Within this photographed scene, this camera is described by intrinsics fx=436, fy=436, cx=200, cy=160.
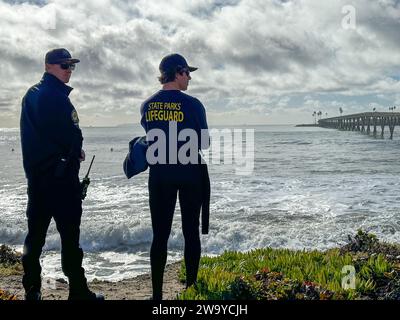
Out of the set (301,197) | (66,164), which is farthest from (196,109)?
(301,197)

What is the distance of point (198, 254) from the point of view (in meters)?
4.49

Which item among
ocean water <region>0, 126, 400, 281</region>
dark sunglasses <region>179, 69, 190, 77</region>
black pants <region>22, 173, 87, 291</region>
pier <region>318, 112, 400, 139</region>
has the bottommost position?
ocean water <region>0, 126, 400, 281</region>

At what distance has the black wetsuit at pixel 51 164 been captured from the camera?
13.4ft

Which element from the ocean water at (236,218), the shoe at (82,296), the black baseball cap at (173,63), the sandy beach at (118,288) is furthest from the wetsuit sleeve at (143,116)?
the ocean water at (236,218)

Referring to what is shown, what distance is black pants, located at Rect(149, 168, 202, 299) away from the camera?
420 cm

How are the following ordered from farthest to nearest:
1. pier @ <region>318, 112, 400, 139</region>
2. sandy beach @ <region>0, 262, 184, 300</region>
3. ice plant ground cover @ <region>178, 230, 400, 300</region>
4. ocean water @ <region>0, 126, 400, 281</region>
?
pier @ <region>318, 112, 400, 139</region> < ocean water @ <region>0, 126, 400, 281</region> < sandy beach @ <region>0, 262, 184, 300</region> < ice plant ground cover @ <region>178, 230, 400, 300</region>

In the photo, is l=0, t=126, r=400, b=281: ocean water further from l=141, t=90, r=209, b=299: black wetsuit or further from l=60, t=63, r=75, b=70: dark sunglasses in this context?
l=60, t=63, r=75, b=70: dark sunglasses

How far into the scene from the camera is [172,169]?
13.8 ft

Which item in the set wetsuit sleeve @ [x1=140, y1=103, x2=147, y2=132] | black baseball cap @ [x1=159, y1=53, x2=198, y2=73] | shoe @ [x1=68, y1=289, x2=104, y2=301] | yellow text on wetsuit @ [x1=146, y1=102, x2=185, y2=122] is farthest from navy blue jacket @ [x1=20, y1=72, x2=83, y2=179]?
shoe @ [x1=68, y1=289, x2=104, y2=301]

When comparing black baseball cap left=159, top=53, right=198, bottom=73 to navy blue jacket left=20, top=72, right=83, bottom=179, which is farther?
black baseball cap left=159, top=53, right=198, bottom=73

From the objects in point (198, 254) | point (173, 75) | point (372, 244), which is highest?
point (173, 75)

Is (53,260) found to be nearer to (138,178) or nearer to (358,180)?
(138,178)
